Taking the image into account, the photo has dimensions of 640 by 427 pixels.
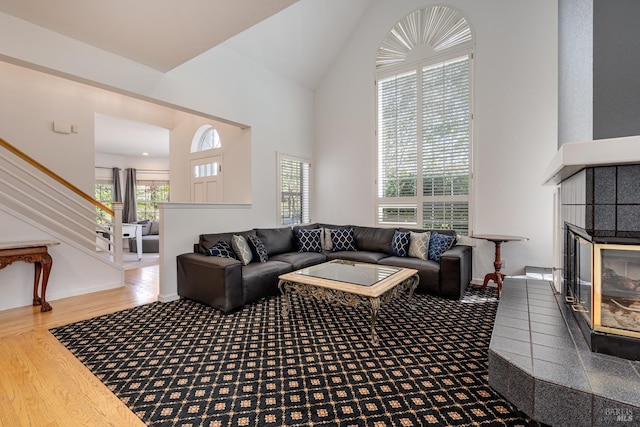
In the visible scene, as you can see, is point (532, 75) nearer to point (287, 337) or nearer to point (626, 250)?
point (626, 250)

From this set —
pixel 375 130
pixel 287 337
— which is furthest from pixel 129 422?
pixel 375 130

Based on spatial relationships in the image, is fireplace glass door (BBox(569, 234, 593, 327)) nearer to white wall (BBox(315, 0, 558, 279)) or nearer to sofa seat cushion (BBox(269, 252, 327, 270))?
white wall (BBox(315, 0, 558, 279))

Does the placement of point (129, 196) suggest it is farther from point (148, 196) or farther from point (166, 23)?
point (166, 23)

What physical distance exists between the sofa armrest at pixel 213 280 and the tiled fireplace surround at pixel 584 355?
7.65ft

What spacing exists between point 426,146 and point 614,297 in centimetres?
328

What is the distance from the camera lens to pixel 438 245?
4.00 meters

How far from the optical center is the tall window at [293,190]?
516 cm

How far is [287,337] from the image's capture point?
2.54 m

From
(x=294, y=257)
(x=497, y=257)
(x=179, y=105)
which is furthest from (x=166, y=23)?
(x=497, y=257)

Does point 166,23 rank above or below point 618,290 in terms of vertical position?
above

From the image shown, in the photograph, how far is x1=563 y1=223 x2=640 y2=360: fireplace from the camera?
62.3 inches

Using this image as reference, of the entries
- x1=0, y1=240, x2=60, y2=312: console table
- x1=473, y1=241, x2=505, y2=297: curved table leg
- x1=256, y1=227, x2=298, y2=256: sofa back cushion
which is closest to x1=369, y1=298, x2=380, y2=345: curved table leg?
x1=473, y1=241, x2=505, y2=297: curved table leg

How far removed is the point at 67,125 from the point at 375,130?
191 inches

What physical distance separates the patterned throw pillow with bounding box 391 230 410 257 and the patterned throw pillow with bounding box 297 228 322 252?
1150mm
